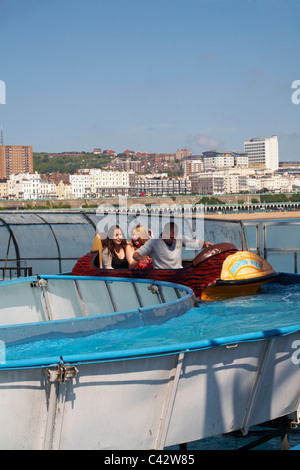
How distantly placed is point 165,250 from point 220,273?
1.02 m

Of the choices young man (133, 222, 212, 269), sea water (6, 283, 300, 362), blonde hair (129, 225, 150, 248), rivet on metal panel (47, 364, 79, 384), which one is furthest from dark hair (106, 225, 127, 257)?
rivet on metal panel (47, 364, 79, 384)

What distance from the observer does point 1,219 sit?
20.1 m

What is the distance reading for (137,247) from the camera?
1070 centimetres

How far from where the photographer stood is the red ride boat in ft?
29.5

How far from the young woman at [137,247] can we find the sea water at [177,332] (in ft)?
8.36

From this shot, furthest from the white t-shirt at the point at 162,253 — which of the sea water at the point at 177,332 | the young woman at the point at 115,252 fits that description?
the sea water at the point at 177,332

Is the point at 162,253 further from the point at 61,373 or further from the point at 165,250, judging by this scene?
the point at 61,373

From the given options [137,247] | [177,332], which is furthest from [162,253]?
[177,332]

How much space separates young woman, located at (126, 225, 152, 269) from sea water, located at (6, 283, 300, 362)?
255 cm

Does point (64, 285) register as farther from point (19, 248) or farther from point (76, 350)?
point (19, 248)

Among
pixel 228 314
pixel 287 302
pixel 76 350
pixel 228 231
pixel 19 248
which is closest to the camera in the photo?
pixel 76 350

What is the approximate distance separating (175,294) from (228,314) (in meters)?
0.86

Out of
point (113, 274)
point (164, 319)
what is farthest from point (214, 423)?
point (113, 274)

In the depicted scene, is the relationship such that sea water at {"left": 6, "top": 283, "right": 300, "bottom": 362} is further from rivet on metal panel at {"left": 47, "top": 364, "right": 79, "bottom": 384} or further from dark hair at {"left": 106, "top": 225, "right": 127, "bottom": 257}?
dark hair at {"left": 106, "top": 225, "right": 127, "bottom": 257}
